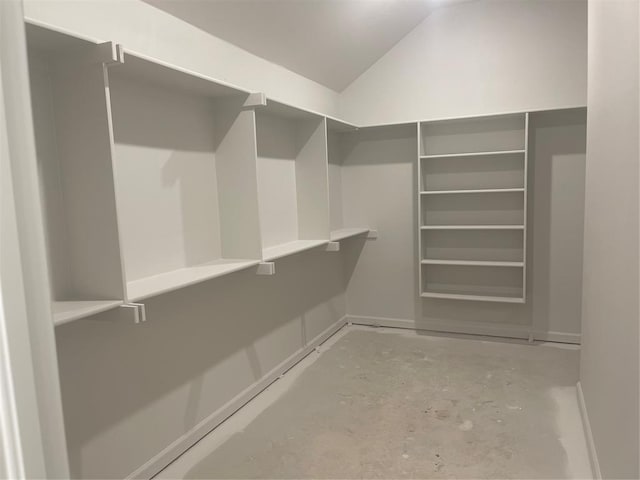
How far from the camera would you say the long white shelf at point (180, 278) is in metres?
2.04

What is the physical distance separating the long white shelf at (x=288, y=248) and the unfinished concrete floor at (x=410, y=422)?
39.5 inches

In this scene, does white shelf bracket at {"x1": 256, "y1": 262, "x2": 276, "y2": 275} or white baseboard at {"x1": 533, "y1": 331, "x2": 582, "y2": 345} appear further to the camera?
white baseboard at {"x1": 533, "y1": 331, "x2": 582, "y2": 345}

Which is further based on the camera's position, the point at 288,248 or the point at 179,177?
the point at 288,248

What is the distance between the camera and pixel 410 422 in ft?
9.21

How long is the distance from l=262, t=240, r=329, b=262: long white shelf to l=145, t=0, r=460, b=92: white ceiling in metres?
1.38

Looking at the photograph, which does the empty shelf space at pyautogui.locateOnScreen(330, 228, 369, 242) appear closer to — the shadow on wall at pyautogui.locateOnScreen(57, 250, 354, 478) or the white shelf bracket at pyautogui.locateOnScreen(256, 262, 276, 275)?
the shadow on wall at pyautogui.locateOnScreen(57, 250, 354, 478)

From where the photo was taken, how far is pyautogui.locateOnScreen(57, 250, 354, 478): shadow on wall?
2.01 metres

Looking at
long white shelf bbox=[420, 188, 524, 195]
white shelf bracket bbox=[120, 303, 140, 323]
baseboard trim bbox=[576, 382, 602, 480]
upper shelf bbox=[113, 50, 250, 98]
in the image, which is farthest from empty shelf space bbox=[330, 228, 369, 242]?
white shelf bracket bbox=[120, 303, 140, 323]

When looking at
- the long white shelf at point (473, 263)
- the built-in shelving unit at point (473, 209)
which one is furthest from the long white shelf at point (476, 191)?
the long white shelf at point (473, 263)

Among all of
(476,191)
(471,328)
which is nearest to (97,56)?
(476,191)

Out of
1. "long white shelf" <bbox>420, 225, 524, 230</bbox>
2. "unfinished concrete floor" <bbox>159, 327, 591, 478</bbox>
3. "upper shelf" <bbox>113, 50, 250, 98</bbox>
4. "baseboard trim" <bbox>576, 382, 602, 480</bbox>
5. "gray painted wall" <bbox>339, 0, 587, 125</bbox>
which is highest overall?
"gray painted wall" <bbox>339, 0, 587, 125</bbox>

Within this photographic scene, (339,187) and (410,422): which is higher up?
(339,187)

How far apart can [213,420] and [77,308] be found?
4.54ft

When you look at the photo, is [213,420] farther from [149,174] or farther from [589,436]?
[589,436]
